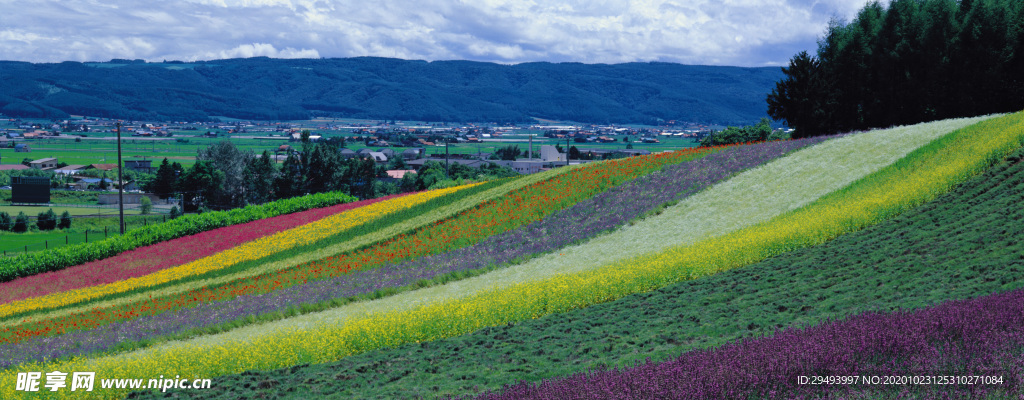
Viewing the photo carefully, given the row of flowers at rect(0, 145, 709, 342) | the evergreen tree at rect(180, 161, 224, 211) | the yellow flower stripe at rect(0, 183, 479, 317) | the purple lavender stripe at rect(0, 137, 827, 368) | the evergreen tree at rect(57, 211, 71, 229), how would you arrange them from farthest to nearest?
the evergreen tree at rect(180, 161, 224, 211) → the evergreen tree at rect(57, 211, 71, 229) → the yellow flower stripe at rect(0, 183, 479, 317) → the row of flowers at rect(0, 145, 709, 342) → the purple lavender stripe at rect(0, 137, 827, 368)

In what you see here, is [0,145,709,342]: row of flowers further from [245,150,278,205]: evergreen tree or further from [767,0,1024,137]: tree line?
[245,150,278,205]: evergreen tree

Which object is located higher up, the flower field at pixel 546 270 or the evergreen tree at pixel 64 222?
the flower field at pixel 546 270

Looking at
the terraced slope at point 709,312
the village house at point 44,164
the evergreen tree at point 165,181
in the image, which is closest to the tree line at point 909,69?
the terraced slope at point 709,312

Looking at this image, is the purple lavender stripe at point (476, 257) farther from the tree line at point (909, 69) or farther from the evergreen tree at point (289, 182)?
the evergreen tree at point (289, 182)

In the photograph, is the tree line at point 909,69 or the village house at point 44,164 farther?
the village house at point 44,164

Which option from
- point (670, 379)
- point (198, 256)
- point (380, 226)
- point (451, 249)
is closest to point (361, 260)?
point (451, 249)

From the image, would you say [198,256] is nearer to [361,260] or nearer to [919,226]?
[361,260]

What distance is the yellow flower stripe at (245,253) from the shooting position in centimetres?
2827

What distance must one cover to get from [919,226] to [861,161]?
13.2 metres

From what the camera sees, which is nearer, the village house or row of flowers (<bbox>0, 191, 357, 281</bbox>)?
row of flowers (<bbox>0, 191, 357, 281</bbox>)

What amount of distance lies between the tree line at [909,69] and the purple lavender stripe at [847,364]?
46.0 m

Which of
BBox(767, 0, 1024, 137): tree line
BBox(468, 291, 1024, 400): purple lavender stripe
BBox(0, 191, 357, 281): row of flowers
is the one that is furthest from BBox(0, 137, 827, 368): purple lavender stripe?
BBox(0, 191, 357, 281): row of flowers

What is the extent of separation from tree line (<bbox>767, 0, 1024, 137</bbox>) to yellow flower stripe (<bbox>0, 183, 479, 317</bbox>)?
2975 centimetres

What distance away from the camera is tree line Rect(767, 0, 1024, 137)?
46000 millimetres
